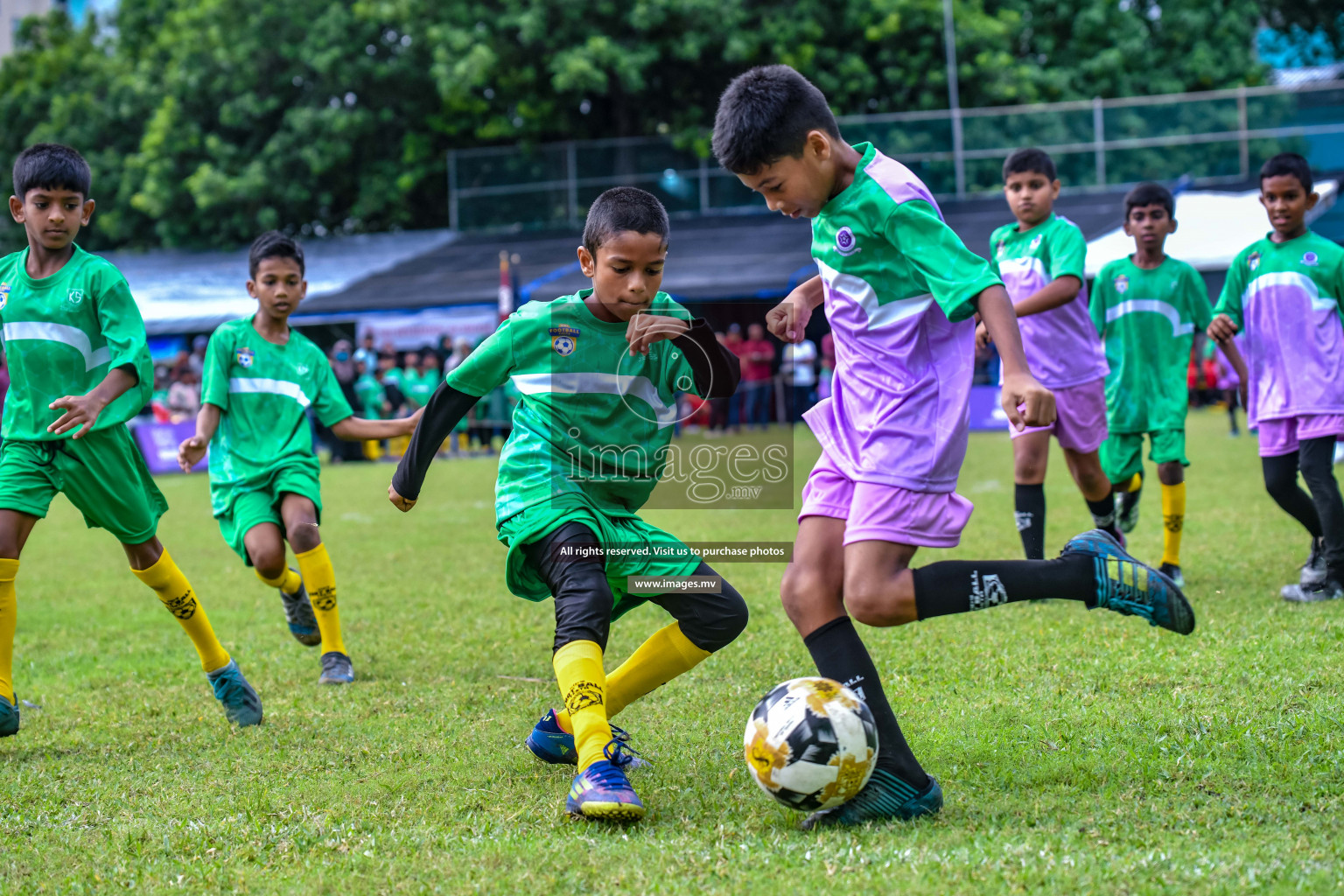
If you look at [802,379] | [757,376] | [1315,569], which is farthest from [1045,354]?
[757,376]

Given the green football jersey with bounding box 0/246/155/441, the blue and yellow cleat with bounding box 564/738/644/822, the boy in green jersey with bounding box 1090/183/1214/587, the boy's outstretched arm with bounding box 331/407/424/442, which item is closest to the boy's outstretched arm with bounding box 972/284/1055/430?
the blue and yellow cleat with bounding box 564/738/644/822

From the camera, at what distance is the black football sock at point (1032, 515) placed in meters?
6.43

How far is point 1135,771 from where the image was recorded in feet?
11.1

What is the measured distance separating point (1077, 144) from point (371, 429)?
72.6 ft

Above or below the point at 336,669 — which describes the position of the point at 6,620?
above

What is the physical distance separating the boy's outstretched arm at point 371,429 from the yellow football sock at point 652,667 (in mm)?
1174

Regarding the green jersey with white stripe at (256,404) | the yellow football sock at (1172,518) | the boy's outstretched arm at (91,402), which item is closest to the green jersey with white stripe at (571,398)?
the boy's outstretched arm at (91,402)

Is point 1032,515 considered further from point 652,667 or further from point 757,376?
point 757,376

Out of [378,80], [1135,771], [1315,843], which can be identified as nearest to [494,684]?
[1135,771]

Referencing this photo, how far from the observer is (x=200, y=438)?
513cm

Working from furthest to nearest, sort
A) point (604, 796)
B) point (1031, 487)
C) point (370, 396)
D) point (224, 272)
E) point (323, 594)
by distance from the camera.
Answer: point (224, 272)
point (370, 396)
point (1031, 487)
point (323, 594)
point (604, 796)

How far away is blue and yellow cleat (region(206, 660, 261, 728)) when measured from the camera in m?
4.60

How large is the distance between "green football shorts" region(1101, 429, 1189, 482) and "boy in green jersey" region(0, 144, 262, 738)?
4.77 meters

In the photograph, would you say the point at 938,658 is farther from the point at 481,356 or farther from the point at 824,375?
the point at 824,375
